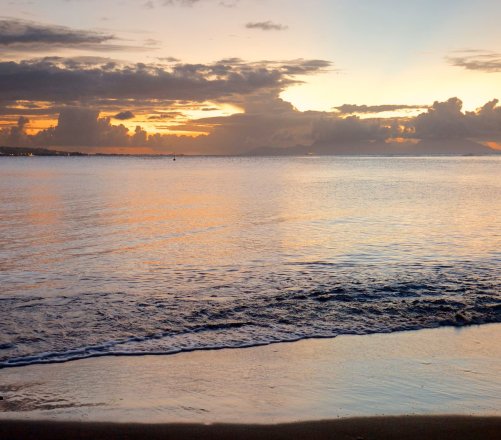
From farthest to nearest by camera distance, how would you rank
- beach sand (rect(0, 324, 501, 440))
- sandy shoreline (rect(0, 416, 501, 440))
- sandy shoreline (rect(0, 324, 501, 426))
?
sandy shoreline (rect(0, 324, 501, 426)) → beach sand (rect(0, 324, 501, 440)) → sandy shoreline (rect(0, 416, 501, 440))

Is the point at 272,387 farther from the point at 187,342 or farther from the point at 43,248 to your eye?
the point at 43,248

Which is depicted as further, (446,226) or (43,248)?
(446,226)

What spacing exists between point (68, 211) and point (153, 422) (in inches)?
1414

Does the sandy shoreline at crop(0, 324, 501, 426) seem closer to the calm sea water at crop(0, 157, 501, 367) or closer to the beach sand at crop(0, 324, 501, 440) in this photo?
the beach sand at crop(0, 324, 501, 440)

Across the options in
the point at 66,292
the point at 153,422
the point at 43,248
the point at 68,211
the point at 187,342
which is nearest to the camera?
the point at 153,422

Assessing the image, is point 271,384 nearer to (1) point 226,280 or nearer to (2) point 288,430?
(2) point 288,430

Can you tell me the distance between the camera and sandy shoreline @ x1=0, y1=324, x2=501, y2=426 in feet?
25.9

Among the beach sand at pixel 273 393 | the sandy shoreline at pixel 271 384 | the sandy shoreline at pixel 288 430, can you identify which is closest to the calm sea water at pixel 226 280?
the sandy shoreline at pixel 271 384

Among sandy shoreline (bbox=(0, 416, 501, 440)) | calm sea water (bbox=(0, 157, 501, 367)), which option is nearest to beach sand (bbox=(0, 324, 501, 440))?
sandy shoreline (bbox=(0, 416, 501, 440))

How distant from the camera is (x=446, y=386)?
29.4 feet

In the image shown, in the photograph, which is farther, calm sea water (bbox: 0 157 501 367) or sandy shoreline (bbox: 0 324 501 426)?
calm sea water (bbox: 0 157 501 367)

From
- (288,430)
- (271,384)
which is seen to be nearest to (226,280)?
(271,384)

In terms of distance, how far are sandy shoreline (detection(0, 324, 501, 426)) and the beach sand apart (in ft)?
0.05

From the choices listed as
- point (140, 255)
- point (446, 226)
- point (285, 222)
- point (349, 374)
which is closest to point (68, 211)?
point (285, 222)
